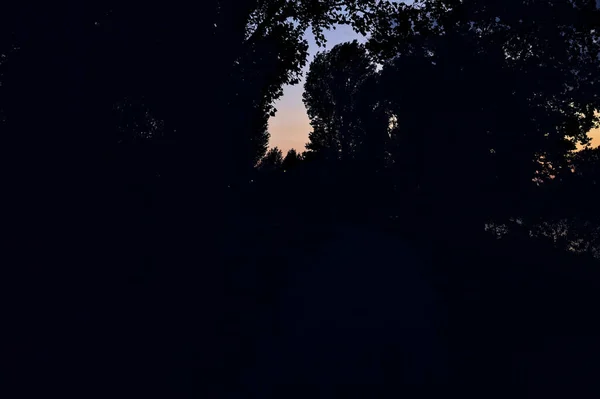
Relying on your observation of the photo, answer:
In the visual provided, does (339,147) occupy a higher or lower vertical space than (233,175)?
higher

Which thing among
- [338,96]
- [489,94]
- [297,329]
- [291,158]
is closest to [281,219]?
[297,329]

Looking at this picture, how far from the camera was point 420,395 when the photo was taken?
7277mm

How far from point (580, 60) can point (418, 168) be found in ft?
26.7

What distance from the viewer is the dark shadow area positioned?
7.25 metres

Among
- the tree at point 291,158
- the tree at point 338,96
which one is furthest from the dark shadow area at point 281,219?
the tree at point 291,158

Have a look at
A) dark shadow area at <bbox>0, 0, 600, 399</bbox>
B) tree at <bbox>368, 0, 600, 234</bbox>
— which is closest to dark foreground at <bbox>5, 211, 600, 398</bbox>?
dark shadow area at <bbox>0, 0, 600, 399</bbox>

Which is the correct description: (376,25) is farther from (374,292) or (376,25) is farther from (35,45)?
Result: (35,45)

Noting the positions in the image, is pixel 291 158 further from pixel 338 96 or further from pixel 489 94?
pixel 489 94

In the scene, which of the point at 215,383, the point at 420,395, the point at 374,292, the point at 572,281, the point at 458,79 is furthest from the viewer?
the point at 458,79

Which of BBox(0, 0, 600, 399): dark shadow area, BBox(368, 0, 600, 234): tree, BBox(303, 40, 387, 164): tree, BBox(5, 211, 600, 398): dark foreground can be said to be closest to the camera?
BBox(5, 211, 600, 398): dark foreground

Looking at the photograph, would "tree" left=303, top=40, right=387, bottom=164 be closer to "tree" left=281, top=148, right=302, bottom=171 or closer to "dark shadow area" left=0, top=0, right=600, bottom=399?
"tree" left=281, top=148, right=302, bottom=171

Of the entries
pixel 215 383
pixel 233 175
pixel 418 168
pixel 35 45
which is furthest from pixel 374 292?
pixel 35 45

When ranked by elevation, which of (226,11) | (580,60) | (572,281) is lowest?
(572,281)

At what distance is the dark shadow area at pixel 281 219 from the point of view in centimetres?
725
